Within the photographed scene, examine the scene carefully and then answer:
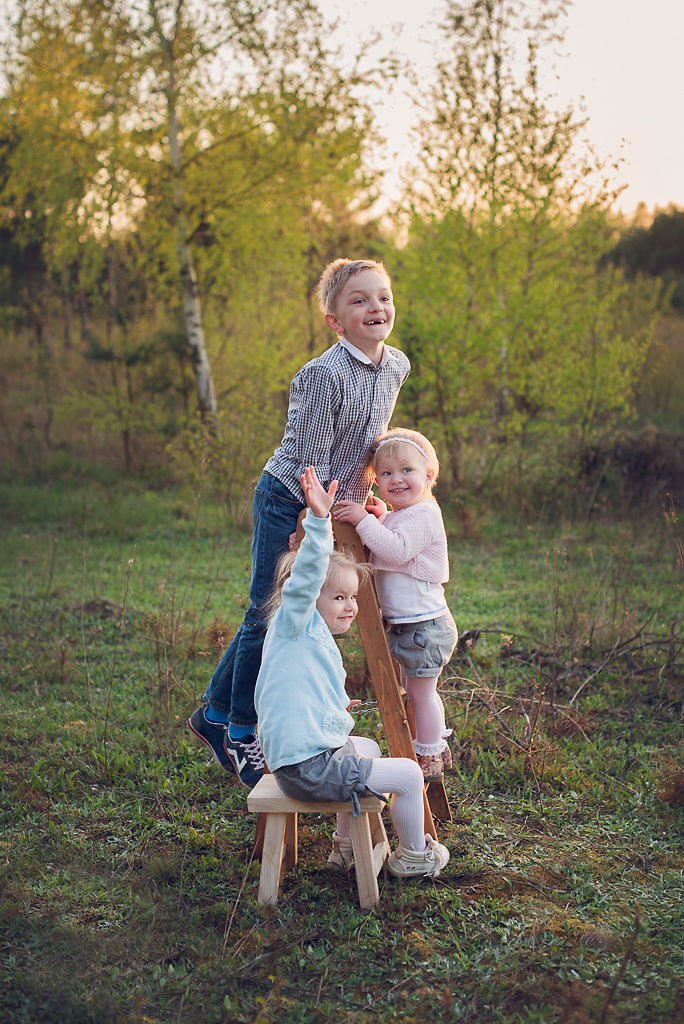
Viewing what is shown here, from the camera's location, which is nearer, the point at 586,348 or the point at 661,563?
the point at 661,563

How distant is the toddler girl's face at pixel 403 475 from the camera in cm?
305

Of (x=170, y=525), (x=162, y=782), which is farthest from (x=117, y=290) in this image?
(x=162, y=782)

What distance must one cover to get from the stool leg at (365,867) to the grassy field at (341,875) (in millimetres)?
53

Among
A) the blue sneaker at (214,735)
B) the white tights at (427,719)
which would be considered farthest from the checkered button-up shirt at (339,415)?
the blue sneaker at (214,735)

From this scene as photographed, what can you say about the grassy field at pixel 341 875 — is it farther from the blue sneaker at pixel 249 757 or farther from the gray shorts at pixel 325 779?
the gray shorts at pixel 325 779

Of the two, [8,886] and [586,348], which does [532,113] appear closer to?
[586,348]

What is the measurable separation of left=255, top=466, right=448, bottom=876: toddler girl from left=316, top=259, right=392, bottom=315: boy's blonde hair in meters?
0.67

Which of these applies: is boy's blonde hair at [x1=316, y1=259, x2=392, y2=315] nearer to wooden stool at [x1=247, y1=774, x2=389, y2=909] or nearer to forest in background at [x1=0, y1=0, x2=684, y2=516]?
wooden stool at [x1=247, y1=774, x2=389, y2=909]

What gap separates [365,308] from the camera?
2.99 metres

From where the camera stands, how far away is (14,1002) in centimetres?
252

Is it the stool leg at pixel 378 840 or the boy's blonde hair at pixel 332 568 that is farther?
the stool leg at pixel 378 840

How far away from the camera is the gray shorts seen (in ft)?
9.24

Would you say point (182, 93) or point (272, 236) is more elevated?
point (182, 93)

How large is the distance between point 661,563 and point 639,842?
4.99 m
